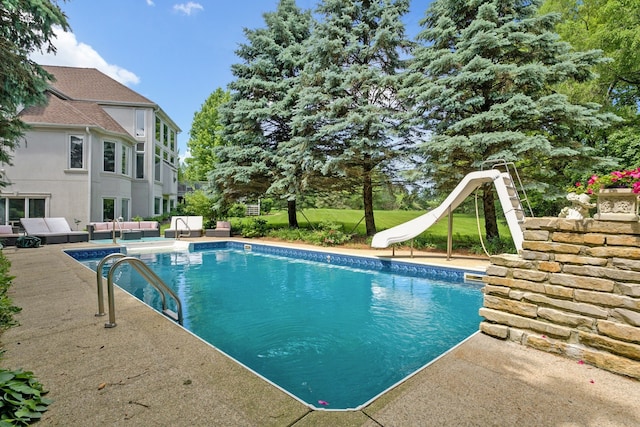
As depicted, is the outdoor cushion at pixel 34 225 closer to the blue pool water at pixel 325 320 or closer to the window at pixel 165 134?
the blue pool water at pixel 325 320

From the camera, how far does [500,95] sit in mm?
9938

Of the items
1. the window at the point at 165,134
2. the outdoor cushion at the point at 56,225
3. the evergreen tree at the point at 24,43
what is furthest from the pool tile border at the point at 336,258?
the window at the point at 165,134

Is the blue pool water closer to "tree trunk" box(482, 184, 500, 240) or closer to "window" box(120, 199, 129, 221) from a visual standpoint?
"tree trunk" box(482, 184, 500, 240)

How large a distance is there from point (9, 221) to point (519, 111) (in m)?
21.5

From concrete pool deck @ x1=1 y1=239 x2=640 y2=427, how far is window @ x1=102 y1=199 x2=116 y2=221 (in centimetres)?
1540

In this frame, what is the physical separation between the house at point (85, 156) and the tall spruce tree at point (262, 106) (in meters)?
6.09

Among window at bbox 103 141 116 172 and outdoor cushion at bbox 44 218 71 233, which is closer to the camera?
outdoor cushion at bbox 44 218 71 233

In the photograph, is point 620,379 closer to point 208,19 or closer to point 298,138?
point 298,138

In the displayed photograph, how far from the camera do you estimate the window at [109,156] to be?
54.0ft

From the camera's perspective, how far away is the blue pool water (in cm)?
338

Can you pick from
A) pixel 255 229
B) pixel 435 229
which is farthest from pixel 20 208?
pixel 435 229

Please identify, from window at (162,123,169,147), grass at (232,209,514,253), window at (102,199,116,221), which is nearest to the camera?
grass at (232,209,514,253)

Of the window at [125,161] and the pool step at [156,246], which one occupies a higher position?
the window at [125,161]

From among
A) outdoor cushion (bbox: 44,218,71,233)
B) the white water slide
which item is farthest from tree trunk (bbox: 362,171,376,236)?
outdoor cushion (bbox: 44,218,71,233)
